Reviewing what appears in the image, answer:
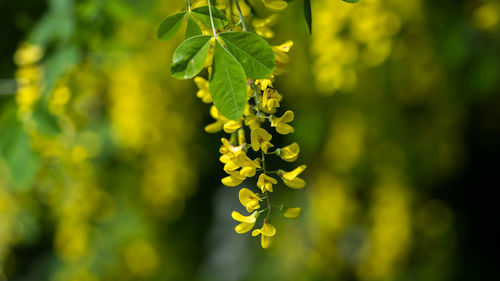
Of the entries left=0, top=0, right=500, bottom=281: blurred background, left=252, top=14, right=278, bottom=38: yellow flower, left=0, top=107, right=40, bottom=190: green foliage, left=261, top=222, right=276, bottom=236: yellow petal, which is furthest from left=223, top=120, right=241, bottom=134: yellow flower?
left=0, top=107, right=40, bottom=190: green foliage

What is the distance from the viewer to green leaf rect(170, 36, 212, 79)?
91 centimetres

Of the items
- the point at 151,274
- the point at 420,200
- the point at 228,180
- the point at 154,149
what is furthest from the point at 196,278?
the point at 228,180

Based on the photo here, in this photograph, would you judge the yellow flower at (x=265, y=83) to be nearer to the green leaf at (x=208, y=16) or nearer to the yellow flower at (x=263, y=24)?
the green leaf at (x=208, y=16)

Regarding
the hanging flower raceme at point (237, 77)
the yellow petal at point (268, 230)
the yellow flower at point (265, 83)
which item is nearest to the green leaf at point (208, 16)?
the hanging flower raceme at point (237, 77)

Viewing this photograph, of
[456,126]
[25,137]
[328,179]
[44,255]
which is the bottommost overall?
[44,255]

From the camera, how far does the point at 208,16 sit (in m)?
0.99

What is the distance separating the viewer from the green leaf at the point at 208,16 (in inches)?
38.0

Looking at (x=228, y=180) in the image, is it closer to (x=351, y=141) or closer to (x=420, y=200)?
(x=351, y=141)

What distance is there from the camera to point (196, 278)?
214 inches

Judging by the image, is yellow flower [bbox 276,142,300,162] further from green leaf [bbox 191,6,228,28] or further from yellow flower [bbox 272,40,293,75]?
green leaf [bbox 191,6,228,28]

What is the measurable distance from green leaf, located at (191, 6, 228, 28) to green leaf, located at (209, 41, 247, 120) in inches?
3.3

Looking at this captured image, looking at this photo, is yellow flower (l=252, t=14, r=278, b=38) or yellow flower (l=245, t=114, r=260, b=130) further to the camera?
yellow flower (l=252, t=14, r=278, b=38)

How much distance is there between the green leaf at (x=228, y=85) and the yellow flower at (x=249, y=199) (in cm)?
17

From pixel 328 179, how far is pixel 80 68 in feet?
8.26
